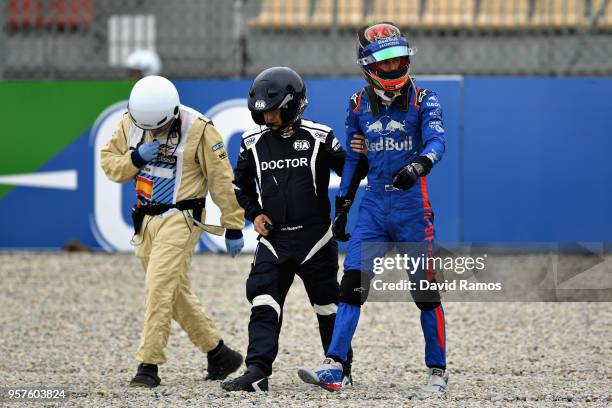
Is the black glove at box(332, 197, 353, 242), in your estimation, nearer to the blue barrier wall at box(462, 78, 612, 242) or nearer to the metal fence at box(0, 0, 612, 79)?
the blue barrier wall at box(462, 78, 612, 242)

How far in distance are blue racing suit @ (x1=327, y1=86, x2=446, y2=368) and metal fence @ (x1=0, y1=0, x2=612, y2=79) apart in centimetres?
573

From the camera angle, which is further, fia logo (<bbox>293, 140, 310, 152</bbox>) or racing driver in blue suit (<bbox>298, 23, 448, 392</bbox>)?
fia logo (<bbox>293, 140, 310, 152</bbox>)

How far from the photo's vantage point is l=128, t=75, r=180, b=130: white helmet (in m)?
6.71

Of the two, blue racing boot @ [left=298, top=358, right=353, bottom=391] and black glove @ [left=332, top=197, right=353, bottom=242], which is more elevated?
black glove @ [left=332, top=197, right=353, bottom=242]

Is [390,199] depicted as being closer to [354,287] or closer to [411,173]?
[411,173]

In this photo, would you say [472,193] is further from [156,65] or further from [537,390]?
[537,390]

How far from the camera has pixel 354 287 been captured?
6.35m

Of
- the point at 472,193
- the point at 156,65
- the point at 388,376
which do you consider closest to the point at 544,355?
the point at 388,376

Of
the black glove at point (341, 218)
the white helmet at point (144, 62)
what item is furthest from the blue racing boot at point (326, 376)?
the white helmet at point (144, 62)

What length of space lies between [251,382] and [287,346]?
6.40 ft

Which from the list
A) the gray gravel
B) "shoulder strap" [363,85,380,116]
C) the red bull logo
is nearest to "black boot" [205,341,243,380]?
the gray gravel

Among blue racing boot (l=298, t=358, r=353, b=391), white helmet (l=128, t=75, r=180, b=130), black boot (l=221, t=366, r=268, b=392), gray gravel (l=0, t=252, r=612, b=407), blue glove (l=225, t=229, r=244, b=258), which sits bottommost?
gray gravel (l=0, t=252, r=612, b=407)

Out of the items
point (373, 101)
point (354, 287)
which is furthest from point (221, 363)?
point (373, 101)

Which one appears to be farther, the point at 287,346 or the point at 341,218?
the point at 287,346
